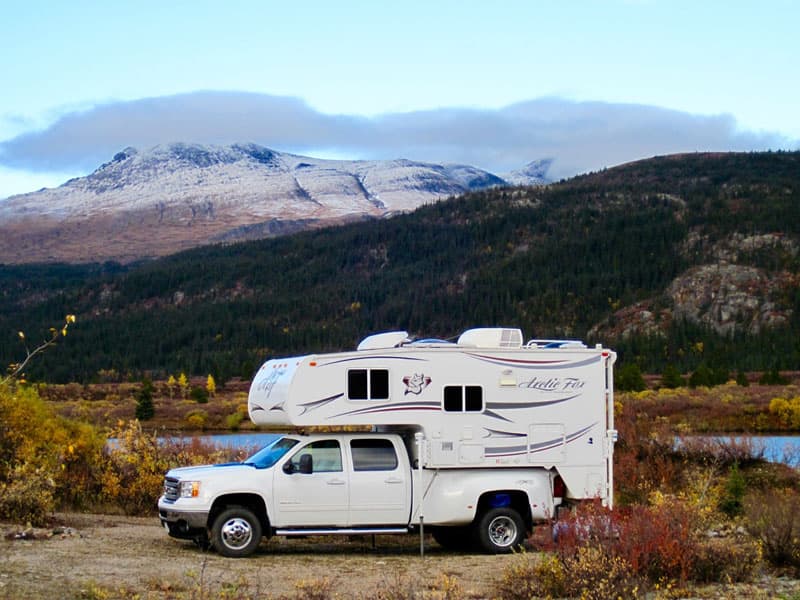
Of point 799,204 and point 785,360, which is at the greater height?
point 799,204

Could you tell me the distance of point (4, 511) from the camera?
17250mm

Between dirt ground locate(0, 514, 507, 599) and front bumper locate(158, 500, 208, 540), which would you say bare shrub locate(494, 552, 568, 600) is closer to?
dirt ground locate(0, 514, 507, 599)

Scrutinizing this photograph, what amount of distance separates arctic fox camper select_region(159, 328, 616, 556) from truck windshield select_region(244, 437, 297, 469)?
0.02 meters

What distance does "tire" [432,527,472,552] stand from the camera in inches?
679

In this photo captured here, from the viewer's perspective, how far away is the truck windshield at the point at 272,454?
16.3m

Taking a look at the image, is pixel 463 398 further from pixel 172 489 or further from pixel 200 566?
pixel 200 566

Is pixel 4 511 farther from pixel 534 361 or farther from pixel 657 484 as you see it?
pixel 657 484

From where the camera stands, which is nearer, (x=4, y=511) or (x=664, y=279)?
(x=4, y=511)

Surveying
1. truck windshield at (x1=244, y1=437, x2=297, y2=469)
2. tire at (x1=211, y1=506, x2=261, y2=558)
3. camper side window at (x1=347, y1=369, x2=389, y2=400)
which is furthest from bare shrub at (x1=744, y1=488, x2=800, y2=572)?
tire at (x1=211, y1=506, x2=261, y2=558)

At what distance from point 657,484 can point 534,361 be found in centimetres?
874

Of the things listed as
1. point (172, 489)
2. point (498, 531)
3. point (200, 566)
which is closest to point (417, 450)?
point (498, 531)

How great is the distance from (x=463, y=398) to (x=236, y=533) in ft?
12.1

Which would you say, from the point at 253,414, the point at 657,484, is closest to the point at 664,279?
the point at 657,484

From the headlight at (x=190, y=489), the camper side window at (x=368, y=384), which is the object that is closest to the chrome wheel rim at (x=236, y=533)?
the headlight at (x=190, y=489)
